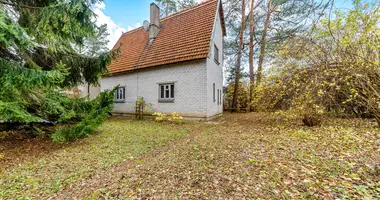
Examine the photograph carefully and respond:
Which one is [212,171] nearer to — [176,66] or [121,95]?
[176,66]

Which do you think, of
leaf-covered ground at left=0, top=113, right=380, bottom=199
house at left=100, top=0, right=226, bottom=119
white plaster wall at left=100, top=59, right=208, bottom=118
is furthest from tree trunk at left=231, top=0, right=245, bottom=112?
leaf-covered ground at left=0, top=113, right=380, bottom=199

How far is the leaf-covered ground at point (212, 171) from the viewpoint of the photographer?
2.30m

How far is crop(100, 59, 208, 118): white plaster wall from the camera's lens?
907 cm

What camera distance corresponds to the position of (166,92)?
10352 millimetres

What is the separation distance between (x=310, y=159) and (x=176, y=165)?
2650mm

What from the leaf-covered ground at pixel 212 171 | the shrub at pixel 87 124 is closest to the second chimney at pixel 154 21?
the shrub at pixel 87 124

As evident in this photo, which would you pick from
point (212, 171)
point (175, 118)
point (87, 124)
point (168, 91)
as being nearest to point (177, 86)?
point (168, 91)

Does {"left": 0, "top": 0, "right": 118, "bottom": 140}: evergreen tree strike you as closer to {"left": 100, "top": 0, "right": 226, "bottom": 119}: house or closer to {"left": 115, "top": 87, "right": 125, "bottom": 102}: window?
{"left": 100, "top": 0, "right": 226, "bottom": 119}: house

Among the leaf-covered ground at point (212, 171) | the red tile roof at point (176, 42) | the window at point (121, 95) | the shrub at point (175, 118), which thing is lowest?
the leaf-covered ground at point (212, 171)

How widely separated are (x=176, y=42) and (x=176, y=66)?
1779mm

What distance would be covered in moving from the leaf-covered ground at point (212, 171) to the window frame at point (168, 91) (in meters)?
5.68

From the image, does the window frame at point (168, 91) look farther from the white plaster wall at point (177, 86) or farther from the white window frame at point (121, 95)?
the white window frame at point (121, 95)

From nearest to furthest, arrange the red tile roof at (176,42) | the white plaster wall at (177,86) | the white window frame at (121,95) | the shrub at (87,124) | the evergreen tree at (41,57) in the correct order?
the evergreen tree at (41,57) → the shrub at (87,124) → the white plaster wall at (177,86) → the red tile roof at (176,42) → the white window frame at (121,95)

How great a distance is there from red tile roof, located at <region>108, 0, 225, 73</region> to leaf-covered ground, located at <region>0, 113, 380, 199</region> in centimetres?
582
